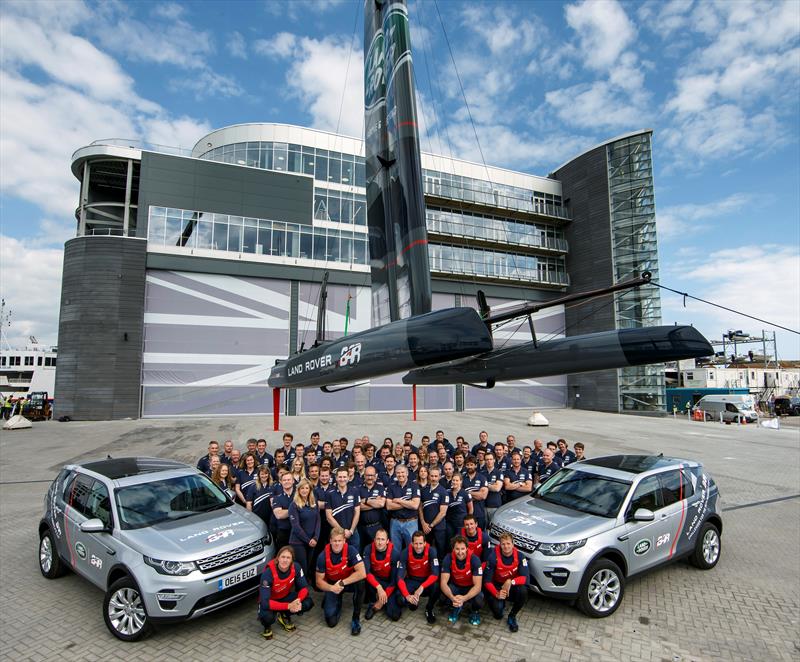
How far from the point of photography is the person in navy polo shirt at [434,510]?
6.39 m

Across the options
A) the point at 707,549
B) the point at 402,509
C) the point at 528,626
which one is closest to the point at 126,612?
the point at 402,509

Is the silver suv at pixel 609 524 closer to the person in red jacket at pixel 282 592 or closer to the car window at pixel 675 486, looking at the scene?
the car window at pixel 675 486

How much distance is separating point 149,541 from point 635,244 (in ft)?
142

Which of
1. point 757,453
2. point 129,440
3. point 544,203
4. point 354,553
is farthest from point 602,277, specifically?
point 354,553

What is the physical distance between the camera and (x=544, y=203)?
146ft

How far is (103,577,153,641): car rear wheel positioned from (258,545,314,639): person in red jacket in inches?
47.9

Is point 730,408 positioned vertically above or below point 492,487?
below

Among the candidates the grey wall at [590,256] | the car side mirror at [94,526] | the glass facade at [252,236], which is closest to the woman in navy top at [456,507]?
the car side mirror at [94,526]

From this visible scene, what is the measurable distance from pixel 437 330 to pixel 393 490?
2.41 m

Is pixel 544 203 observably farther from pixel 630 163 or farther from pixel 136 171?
pixel 136 171

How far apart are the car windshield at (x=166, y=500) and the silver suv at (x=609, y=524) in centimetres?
404

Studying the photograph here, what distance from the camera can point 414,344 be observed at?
6.31 metres

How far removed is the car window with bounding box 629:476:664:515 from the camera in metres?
6.16

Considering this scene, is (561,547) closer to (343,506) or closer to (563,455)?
(343,506)
